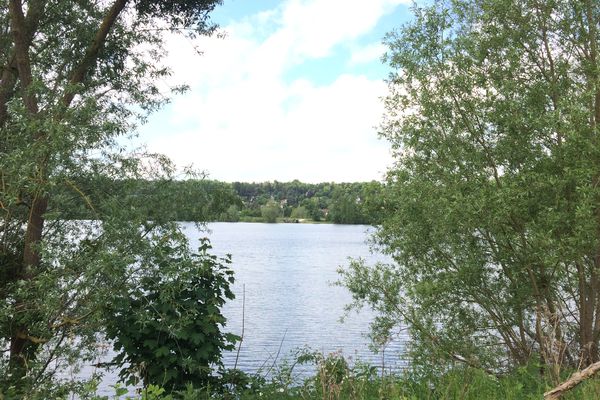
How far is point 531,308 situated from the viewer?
37.4ft

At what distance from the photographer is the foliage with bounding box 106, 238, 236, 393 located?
7.45m

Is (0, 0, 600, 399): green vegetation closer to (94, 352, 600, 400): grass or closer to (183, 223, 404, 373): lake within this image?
(94, 352, 600, 400): grass

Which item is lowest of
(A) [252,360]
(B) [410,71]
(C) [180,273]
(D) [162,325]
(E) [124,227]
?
(A) [252,360]

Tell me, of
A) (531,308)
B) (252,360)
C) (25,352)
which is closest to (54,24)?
(25,352)

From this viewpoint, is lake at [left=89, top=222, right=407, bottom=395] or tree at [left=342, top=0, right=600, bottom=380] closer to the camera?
tree at [left=342, top=0, right=600, bottom=380]

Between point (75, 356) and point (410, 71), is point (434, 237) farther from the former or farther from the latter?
point (75, 356)

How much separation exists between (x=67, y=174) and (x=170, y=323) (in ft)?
8.75

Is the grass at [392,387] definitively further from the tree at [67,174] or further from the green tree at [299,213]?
the green tree at [299,213]

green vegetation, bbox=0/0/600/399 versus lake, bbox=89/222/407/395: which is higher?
green vegetation, bbox=0/0/600/399

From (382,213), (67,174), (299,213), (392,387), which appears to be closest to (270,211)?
(299,213)

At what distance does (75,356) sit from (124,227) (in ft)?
6.63

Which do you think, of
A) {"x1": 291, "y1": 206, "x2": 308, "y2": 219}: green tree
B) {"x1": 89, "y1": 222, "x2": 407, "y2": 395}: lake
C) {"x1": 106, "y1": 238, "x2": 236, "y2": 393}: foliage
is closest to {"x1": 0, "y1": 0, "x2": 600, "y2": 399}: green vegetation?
{"x1": 106, "y1": 238, "x2": 236, "y2": 393}: foliage

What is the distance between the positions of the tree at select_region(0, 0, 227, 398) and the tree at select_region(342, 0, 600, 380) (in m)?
5.06

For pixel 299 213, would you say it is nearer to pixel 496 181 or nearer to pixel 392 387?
pixel 496 181
